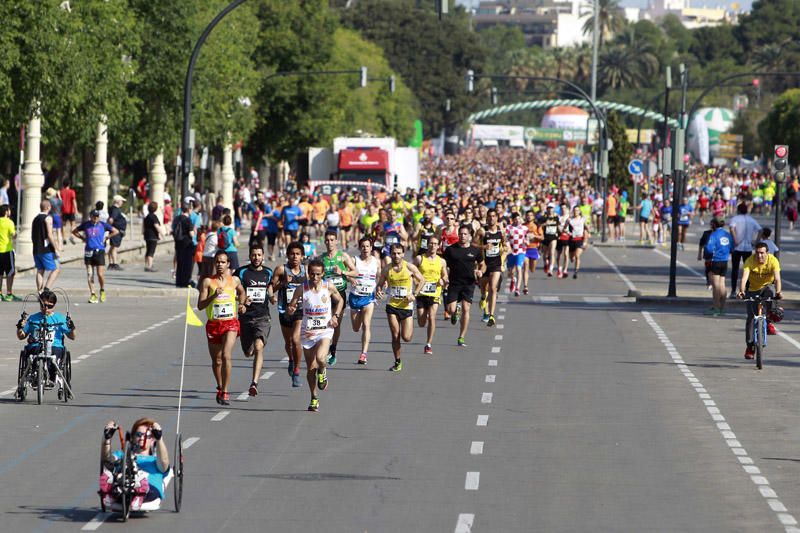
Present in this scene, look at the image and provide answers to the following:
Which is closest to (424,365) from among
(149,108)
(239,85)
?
(149,108)

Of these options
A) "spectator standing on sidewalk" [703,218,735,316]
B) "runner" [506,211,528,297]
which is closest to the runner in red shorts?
"spectator standing on sidewalk" [703,218,735,316]

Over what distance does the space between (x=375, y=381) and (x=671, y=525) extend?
8.48 m

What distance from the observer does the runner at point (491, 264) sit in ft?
88.8

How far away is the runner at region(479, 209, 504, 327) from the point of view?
1065 inches

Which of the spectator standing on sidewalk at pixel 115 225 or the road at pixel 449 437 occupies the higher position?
the spectator standing on sidewalk at pixel 115 225

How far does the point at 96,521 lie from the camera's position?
1147 centimetres

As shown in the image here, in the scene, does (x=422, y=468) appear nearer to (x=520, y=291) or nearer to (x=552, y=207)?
(x=520, y=291)

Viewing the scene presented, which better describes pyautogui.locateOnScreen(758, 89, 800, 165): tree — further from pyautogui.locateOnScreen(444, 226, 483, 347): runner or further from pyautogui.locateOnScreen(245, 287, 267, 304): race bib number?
pyautogui.locateOnScreen(245, 287, 267, 304): race bib number

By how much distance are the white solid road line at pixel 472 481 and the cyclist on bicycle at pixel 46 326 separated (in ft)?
17.3

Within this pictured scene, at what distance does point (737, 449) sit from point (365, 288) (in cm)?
728

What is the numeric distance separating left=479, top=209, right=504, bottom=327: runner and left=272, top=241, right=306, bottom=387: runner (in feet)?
28.4

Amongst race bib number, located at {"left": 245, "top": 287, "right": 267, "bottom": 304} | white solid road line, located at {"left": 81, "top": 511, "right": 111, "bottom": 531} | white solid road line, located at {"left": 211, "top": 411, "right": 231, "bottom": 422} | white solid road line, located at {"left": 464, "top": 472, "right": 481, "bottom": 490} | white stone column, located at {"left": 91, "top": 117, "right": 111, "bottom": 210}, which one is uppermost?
white stone column, located at {"left": 91, "top": 117, "right": 111, "bottom": 210}

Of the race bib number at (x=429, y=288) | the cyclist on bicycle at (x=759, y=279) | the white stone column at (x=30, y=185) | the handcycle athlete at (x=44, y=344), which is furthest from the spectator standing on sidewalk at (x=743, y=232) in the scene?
the white stone column at (x=30, y=185)

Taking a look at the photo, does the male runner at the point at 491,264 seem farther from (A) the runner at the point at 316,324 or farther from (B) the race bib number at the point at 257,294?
(A) the runner at the point at 316,324
